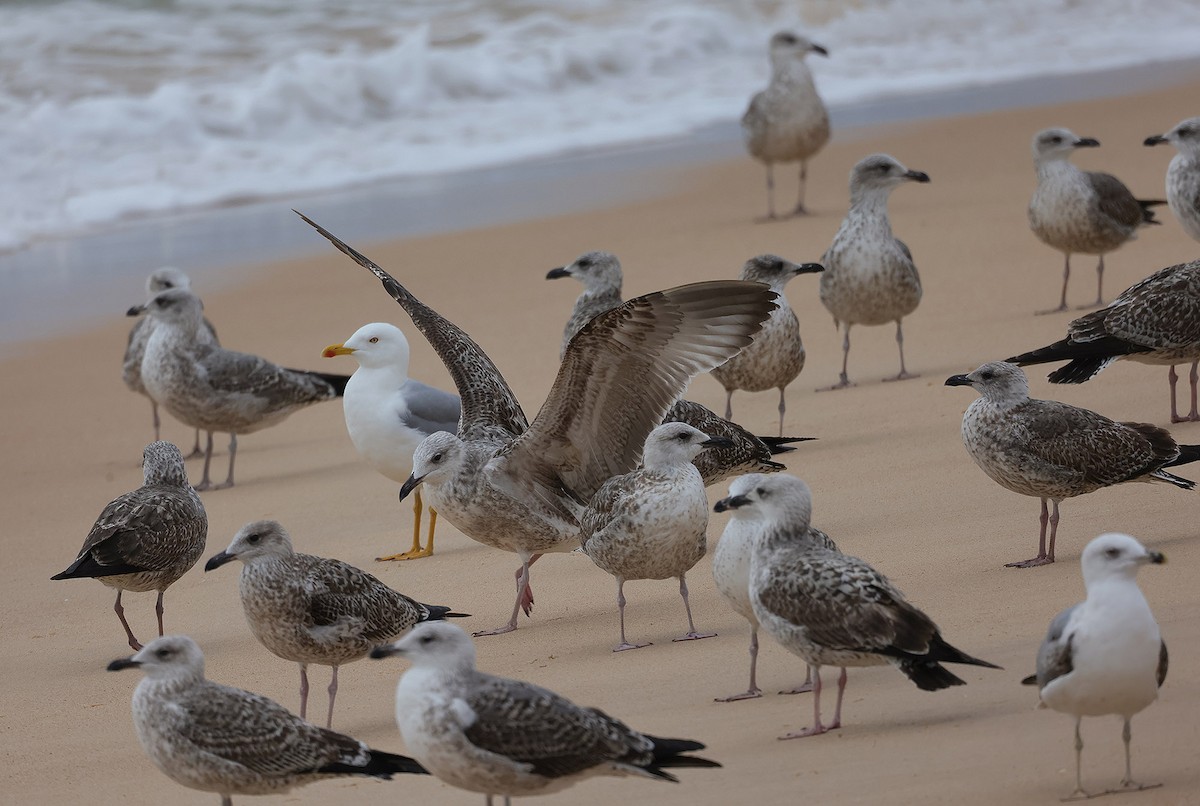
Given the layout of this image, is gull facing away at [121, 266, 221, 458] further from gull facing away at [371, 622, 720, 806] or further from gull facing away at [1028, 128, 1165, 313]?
gull facing away at [371, 622, 720, 806]

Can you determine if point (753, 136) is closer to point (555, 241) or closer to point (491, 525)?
point (555, 241)

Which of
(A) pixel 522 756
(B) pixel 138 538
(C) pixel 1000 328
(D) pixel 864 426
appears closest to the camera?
(A) pixel 522 756

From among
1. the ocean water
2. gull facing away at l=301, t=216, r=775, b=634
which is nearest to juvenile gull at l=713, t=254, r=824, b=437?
gull facing away at l=301, t=216, r=775, b=634

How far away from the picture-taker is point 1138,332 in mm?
7422

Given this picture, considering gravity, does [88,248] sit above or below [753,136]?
below

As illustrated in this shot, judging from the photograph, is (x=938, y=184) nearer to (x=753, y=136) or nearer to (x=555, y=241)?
(x=753, y=136)

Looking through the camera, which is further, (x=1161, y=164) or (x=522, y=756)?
(x=1161, y=164)

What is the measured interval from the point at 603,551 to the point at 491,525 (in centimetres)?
70

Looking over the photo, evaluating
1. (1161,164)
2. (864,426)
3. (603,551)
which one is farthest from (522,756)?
(1161,164)

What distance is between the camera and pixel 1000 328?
32.7 ft

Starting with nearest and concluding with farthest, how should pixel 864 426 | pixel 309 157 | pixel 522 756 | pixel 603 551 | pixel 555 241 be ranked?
pixel 522 756
pixel 603 551
pixel 864 426
pixel 555 241
pixel 309 157

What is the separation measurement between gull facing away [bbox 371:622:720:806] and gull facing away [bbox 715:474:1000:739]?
672 mm

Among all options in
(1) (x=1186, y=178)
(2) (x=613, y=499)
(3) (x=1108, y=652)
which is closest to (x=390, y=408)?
(2) (x=613, y=499)

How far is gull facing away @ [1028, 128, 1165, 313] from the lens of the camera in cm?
1013
